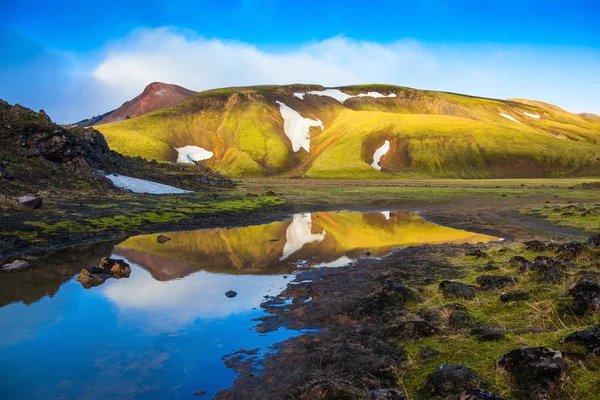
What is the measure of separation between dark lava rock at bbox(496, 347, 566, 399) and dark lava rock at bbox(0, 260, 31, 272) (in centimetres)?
2433

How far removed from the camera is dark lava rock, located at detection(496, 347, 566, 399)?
6.76 meters

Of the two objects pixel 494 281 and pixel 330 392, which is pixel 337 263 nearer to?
pixel 494 281

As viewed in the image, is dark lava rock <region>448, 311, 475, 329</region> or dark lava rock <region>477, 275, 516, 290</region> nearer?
dark lava rock <region>448, 311, 475, 329</region>

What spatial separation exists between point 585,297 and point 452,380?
5.63 m

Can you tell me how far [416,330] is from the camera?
1130 cm

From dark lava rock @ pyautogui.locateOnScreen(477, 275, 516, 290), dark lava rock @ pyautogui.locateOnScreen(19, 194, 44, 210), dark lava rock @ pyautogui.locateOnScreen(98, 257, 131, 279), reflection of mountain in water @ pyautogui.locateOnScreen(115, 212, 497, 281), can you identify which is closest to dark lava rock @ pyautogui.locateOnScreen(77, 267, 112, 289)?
dark lava rock @ pyautogui.locateOnScreen(98, 257, 131, 279)

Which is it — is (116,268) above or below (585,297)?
below

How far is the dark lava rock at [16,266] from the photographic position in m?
21.2

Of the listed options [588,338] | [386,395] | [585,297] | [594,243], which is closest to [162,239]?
[386,395]

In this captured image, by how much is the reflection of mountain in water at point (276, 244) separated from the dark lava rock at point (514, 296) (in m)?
11.7

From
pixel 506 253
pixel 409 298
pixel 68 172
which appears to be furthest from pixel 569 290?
pixel 68 172

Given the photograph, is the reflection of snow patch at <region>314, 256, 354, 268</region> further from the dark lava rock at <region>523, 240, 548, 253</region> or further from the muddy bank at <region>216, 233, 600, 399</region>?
the dark lava rock at <region>523, 240, 548, 253</region>

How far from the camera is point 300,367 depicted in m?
10.4

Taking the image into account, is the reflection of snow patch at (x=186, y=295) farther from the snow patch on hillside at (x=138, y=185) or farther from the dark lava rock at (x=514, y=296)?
the snow patch on hillside at (x=138, y=185)
